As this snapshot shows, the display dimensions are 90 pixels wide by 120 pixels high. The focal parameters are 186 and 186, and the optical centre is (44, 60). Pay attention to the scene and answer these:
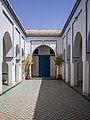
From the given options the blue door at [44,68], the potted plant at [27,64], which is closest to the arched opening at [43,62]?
the blue door at [44,68]

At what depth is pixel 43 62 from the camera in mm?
20969

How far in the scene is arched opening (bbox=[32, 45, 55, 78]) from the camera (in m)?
21.0

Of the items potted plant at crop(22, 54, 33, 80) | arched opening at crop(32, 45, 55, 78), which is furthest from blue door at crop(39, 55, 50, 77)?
potted plant at crop(22, 54, 33, 80)

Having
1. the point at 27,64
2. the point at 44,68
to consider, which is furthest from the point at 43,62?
the point at 27,64

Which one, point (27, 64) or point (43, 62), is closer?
point (27, 64)

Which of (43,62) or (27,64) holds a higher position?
(43,62)

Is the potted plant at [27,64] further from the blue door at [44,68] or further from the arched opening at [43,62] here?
the blue door at [44,68]

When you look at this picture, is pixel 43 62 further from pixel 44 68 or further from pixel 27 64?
pixel 27 64

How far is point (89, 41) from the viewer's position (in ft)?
25.9

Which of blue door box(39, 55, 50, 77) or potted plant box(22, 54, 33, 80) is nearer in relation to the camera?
potted plant box(22, 54, 33, 80)

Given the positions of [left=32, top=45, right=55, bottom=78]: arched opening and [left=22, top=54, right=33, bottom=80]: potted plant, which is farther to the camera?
[left=32, top=45, right=55, bottom=78]: arched opening

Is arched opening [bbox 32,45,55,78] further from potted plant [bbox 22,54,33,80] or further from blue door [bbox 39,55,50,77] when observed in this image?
potted plant [bbox 22,54,33,80]

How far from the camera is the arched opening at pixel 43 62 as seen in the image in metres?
21.0

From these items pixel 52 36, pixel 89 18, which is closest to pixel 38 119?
pixel 89 18
